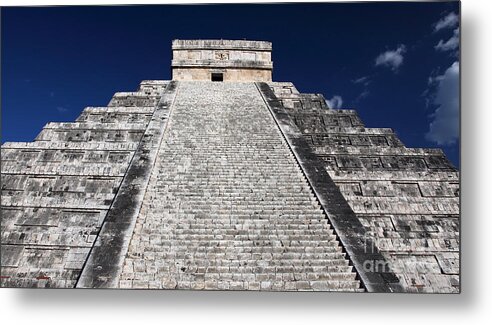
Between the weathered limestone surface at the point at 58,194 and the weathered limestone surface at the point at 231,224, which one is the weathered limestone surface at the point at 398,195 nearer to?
→ the weathered limestone surface at the point at 231,224

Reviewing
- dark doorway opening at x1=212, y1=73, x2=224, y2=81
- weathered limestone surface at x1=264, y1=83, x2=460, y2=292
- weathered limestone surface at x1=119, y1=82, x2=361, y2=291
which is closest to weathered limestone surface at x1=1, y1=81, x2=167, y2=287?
weathered limestone surface at x1=119, y1=82, x2=361, y2=291

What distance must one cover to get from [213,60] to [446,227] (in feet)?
30.3

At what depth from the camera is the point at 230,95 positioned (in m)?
11.0

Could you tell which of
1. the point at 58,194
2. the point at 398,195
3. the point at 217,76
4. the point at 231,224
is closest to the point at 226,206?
the point at 231,224

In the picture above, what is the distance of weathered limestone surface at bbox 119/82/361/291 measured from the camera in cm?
509

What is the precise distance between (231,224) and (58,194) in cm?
260

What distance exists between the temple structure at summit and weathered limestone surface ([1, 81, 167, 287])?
0.02 m

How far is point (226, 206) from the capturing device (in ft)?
20.1

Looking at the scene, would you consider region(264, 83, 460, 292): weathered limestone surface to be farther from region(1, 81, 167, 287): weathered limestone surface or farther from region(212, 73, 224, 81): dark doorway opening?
region(212, 73, 224, 81): dark doorway opening

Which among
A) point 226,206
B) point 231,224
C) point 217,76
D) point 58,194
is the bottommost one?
point 231,224

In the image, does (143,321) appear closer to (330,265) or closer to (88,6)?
(330,265)

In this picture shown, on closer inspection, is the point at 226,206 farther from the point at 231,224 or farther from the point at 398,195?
the point at 398,195

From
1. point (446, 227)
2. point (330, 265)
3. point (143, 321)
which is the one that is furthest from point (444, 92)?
point (143, 321)

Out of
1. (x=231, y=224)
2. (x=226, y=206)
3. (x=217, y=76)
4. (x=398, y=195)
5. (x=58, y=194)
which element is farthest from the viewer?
(x=217, y=76)
